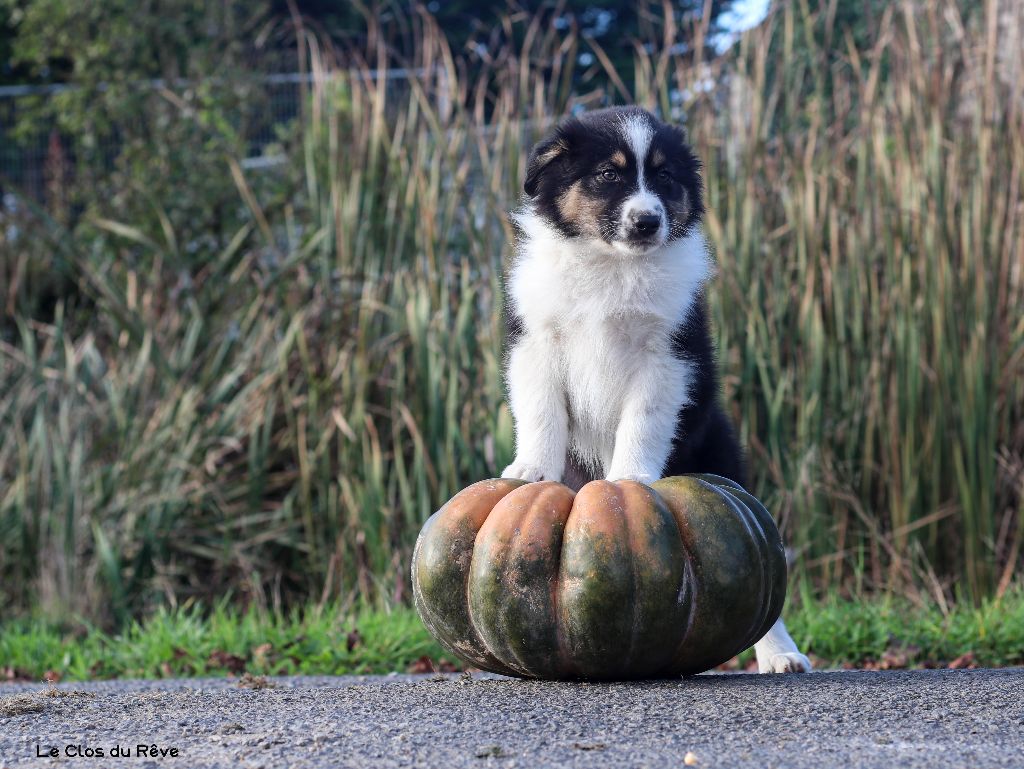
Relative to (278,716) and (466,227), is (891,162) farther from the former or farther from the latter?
(278,716)

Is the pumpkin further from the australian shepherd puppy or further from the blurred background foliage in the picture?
the blurred background foliage

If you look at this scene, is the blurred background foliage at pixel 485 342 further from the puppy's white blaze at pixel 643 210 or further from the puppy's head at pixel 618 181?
the puppy's white blaze at pixel 643 210

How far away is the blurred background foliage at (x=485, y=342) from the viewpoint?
5.51m

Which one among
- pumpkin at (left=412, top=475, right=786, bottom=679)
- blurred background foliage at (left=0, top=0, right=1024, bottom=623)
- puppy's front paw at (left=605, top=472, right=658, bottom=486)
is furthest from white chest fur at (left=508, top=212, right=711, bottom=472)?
blurred background foliage at (left=0, top=0, right=1024, bottom=623)

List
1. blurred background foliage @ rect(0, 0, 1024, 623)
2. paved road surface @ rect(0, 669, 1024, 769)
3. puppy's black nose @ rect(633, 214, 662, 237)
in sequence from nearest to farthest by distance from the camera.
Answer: paved road surface @ rect(0, 669, 1024, 769), puppy's black nose @ rect(633, 214, 662, 237), blurred background foliage @ rect(0, 0, 1024, 623)

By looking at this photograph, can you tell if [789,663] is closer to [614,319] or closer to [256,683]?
[614,319]

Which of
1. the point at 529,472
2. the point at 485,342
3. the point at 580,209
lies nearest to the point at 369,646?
the point at 529,472

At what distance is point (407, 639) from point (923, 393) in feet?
8.73

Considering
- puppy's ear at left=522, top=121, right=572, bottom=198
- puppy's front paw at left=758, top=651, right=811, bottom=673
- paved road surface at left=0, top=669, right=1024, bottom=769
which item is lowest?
puppy's front paw at left=758, top=651, right=811, bottom=673

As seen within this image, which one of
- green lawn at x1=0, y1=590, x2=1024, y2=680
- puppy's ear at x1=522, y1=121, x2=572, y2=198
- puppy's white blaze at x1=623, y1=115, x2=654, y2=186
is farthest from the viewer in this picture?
green lawn at x1=0, y1=590, x2=1024, y2=680

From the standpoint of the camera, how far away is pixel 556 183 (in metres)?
3.66

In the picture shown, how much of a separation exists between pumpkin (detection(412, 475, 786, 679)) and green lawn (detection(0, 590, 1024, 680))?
153 centimetres

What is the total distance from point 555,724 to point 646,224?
1473 mm

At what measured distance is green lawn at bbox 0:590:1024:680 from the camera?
4.52 m
